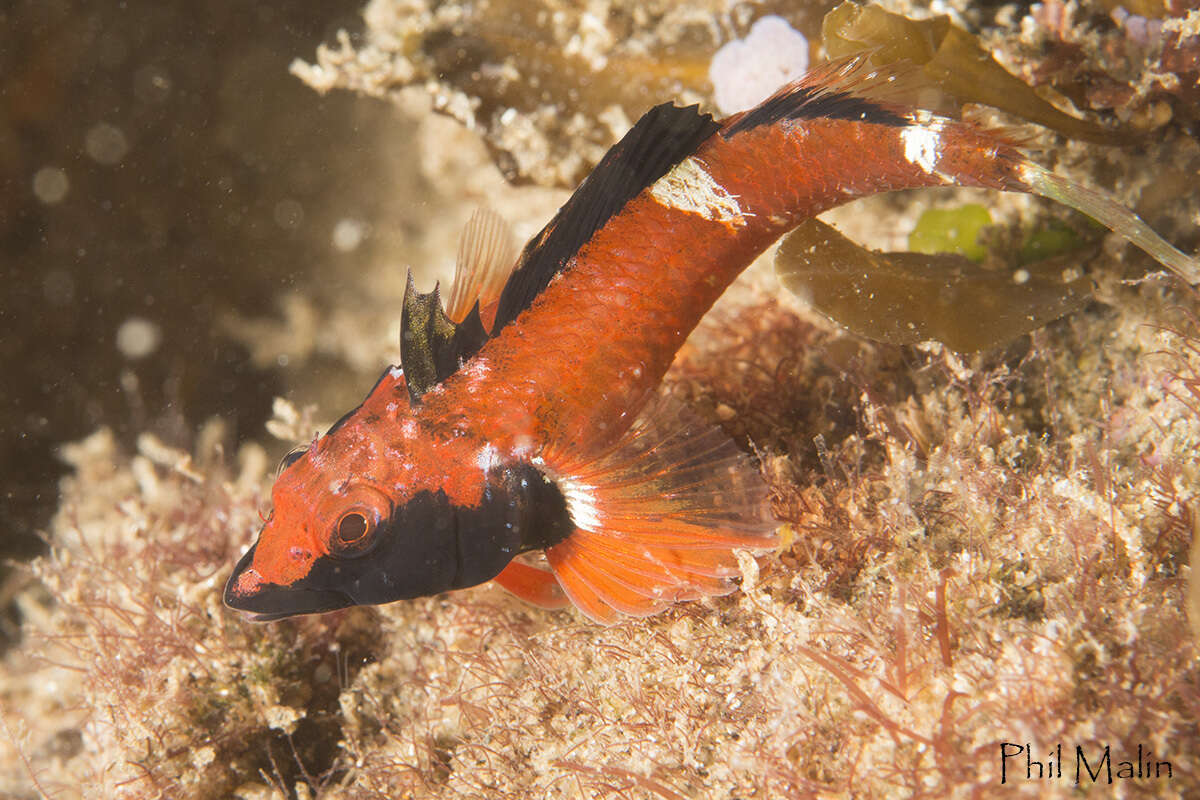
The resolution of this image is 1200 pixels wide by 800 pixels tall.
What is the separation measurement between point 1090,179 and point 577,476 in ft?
10.5

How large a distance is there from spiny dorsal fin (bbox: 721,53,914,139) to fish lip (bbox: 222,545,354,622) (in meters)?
2.48

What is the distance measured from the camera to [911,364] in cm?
355

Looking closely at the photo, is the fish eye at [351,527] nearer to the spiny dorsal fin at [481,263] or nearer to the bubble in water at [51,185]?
the spiny dorsal fin at [481,263]

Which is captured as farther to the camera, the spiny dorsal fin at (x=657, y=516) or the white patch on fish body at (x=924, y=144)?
the white patch on fish body at (x=924, y=144)

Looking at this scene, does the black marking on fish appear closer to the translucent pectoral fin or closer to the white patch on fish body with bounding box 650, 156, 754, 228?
the white patch on fish body with bounding box 650, 156, 754, 228

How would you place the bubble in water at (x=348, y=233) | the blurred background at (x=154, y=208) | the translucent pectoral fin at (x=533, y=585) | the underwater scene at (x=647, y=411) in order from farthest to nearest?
the bubble in water at (x=348, y=233)
the blurred background at (x=154, y=208)
the translucent pectoral fin at (x=533, y=585)
the underwater scene at (x=647, y=411)

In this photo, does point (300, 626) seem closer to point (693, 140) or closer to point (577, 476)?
point (577, 476)

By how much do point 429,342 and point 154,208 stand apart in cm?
390

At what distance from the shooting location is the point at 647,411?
285cm

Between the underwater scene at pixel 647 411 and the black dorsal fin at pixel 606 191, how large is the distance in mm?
17

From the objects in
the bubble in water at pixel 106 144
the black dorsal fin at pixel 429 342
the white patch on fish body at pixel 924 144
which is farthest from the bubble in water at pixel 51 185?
the white patch on fish body at pixel 924 144

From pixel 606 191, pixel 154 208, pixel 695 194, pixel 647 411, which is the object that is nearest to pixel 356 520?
pixel 647 411

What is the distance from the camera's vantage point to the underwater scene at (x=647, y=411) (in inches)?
86.7

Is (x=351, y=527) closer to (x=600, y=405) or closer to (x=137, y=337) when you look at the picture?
(x=600, y=405)
